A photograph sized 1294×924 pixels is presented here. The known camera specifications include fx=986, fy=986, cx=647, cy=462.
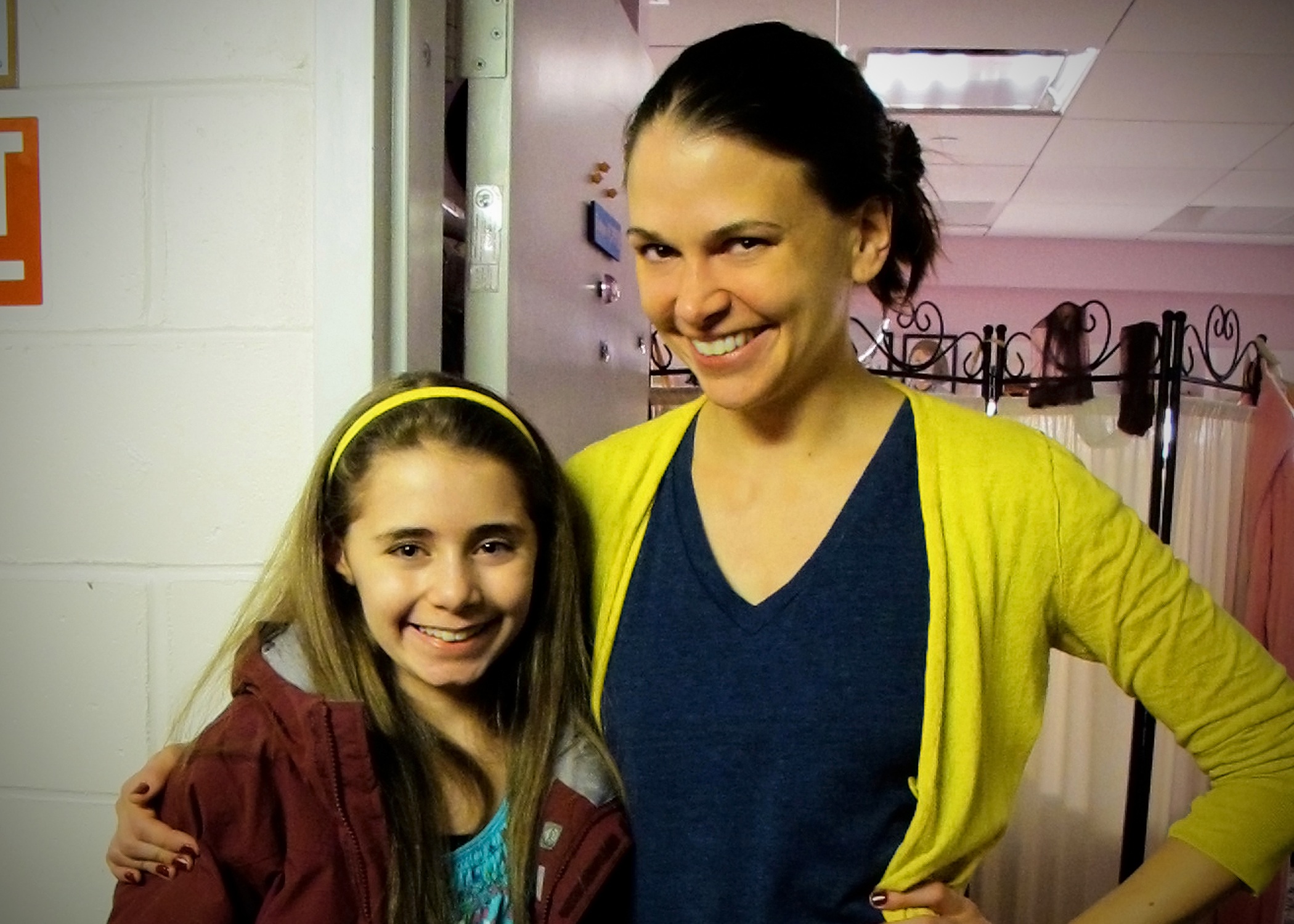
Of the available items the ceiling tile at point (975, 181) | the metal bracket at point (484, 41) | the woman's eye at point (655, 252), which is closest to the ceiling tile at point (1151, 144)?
the ceiling tile at point (975, 181)

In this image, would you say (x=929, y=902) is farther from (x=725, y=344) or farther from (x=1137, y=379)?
(x=1137, y=379)

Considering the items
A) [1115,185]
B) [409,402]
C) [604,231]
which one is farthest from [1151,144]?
[409,402]

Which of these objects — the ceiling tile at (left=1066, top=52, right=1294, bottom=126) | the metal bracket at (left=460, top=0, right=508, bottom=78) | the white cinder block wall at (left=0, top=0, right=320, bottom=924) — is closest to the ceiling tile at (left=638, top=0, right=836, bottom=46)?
the ceiling tile at (left=1066, top=52, right=1294, bottom=126)

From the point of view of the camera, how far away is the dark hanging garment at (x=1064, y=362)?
2734 mm

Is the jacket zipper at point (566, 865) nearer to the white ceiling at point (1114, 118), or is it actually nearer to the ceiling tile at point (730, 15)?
the white ceiling at point (1114, 118)

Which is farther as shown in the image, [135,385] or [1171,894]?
[135,385]

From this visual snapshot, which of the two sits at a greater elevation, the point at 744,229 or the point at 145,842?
the point at 744,229

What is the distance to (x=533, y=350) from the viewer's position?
143 centimetres

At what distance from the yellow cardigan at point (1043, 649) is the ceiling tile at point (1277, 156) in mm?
4060

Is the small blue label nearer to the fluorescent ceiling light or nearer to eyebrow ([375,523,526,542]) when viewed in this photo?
eyebrow ([375,523,526,542])

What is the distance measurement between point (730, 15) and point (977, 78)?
113 cm

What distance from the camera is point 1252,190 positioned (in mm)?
4930

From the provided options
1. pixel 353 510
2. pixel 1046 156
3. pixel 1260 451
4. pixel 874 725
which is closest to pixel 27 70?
pixel 353 510

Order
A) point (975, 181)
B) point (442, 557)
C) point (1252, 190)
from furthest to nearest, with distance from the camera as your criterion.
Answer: point (975, 181) → point (1252, 190) → point (442, 557)
